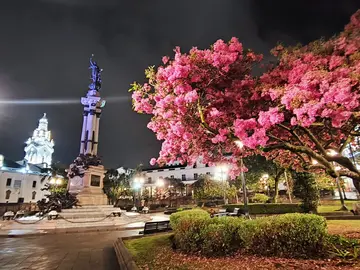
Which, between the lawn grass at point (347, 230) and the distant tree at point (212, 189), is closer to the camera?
the lawn grass at point (347, 230)

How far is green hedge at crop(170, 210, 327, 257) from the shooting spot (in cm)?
619

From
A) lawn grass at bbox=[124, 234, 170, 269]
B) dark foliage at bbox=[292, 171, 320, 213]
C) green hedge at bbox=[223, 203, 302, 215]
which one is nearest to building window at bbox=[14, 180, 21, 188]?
green hedge at bbox=[223, 203, 302, 215]

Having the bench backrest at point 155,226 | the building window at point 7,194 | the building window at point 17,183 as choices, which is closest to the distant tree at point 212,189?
the bench backrest at point 155,226

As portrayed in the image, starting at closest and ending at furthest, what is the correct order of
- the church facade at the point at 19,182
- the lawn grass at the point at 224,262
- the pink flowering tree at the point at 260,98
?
the lawn grass at the point at 224,262 < the pink flowering tree at the point at 260,98 < the church facade at the point at 19,182

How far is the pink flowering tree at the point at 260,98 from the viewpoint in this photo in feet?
19.1

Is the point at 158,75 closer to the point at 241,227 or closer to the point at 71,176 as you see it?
the point at 241,227

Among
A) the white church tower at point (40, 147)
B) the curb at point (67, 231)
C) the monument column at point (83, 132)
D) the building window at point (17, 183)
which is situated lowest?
the curb at point (67, 231)

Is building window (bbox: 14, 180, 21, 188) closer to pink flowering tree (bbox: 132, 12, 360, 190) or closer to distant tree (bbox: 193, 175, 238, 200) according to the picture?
distant tree (bbox: 193, 175, 238, 200)

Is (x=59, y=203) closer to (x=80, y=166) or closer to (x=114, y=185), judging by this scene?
(x=80, y=166)

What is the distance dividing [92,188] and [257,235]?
1926 centimetres

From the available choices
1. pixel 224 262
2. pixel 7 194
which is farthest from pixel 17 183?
pixel 224 262

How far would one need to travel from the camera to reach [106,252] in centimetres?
899

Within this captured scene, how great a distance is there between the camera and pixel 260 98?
7383 millimetres

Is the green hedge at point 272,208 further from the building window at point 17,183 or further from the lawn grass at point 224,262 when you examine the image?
the building window at point 17,183
